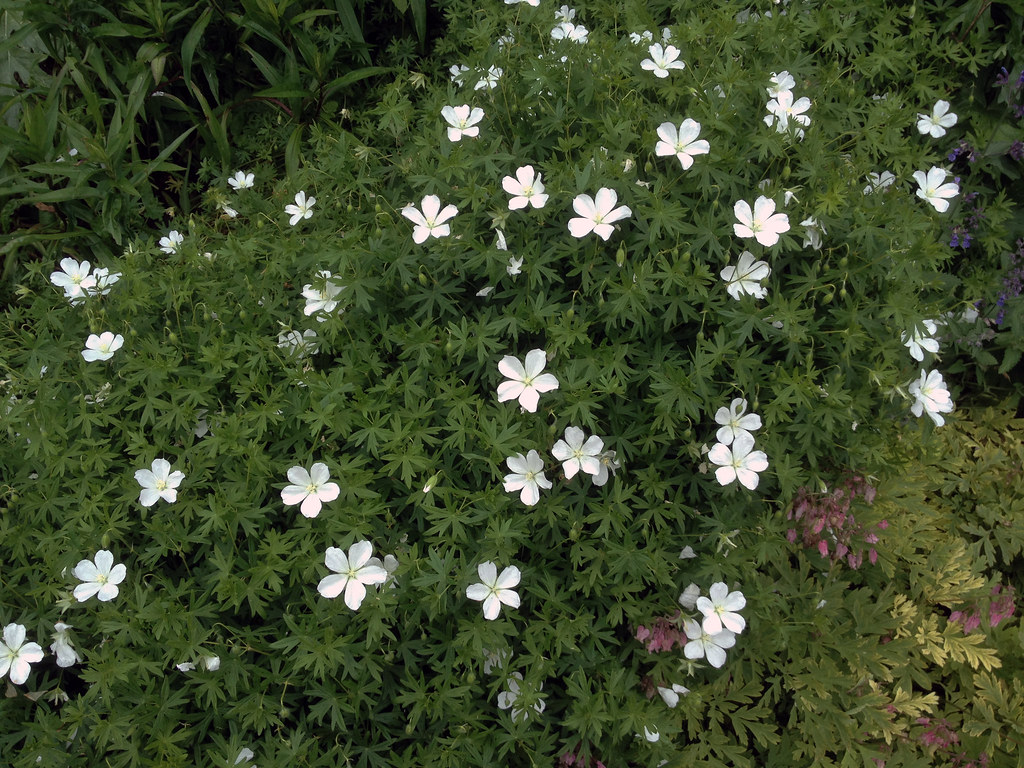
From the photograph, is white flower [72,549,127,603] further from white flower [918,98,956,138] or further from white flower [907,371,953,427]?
white flower [918,98,956,138]

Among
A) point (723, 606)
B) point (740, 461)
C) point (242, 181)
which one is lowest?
point (723, 606)

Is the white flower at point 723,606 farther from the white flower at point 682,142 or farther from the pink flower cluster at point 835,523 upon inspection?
the white flower at point 682,142

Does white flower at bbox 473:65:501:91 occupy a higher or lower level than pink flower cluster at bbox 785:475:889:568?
higher

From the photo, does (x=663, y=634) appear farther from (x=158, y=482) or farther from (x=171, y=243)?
(x=171, y=243)

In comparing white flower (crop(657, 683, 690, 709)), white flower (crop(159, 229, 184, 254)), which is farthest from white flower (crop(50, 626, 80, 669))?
white flower (crop(657, 683, 690, 709))

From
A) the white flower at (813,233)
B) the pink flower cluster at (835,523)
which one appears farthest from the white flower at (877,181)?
the pink flower cluster at (835,523)

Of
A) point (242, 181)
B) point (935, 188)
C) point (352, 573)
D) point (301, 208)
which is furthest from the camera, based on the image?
point (242, 181)

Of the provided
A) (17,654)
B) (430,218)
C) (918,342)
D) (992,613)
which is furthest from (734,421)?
(17,654)
